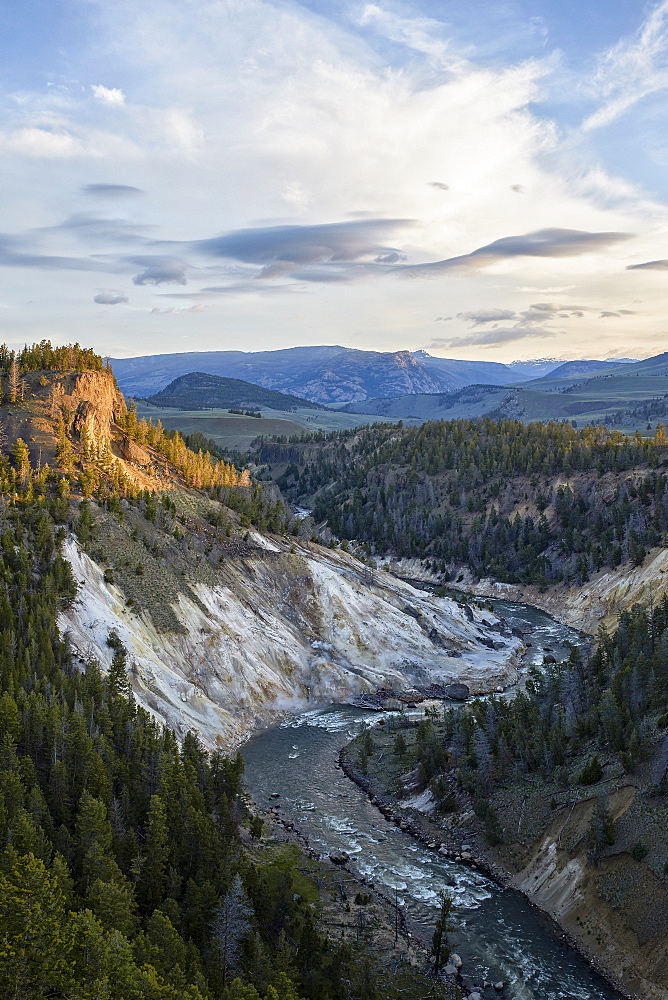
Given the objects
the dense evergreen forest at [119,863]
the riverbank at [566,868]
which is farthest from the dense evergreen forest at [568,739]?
the dense evergreen forest at [119,863]

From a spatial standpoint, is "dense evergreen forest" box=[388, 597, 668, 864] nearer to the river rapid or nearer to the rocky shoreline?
the rocky shoreline

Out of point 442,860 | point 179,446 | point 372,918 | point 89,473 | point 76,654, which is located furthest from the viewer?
Result: point 179,446

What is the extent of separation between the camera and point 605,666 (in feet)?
218

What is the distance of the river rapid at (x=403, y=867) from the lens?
39375 millimetres

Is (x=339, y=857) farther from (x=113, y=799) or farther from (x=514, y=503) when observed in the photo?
(x=514, y=503)

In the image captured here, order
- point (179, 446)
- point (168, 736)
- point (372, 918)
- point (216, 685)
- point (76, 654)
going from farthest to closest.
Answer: point (179, 446) < point (216, 685) < point (76, 654) < point (168, 736) < point (372, 918)

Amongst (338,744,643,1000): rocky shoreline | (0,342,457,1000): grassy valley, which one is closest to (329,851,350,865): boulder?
(0,342,457,1000): grassy valley

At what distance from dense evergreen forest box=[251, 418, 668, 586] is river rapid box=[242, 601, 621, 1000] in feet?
213

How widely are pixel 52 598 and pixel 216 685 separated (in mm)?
16957

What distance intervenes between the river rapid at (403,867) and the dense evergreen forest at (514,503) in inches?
2559

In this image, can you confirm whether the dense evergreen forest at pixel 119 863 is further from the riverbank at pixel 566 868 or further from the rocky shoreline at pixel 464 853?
the riverbank at pixel 566 868

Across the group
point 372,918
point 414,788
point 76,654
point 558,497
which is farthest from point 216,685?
point 558,497

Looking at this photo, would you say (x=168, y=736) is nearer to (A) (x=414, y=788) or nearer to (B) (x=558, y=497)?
(A) (x=414, y=788)

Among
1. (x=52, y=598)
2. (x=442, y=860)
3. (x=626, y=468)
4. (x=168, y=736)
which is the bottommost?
(x=442, y=860)
